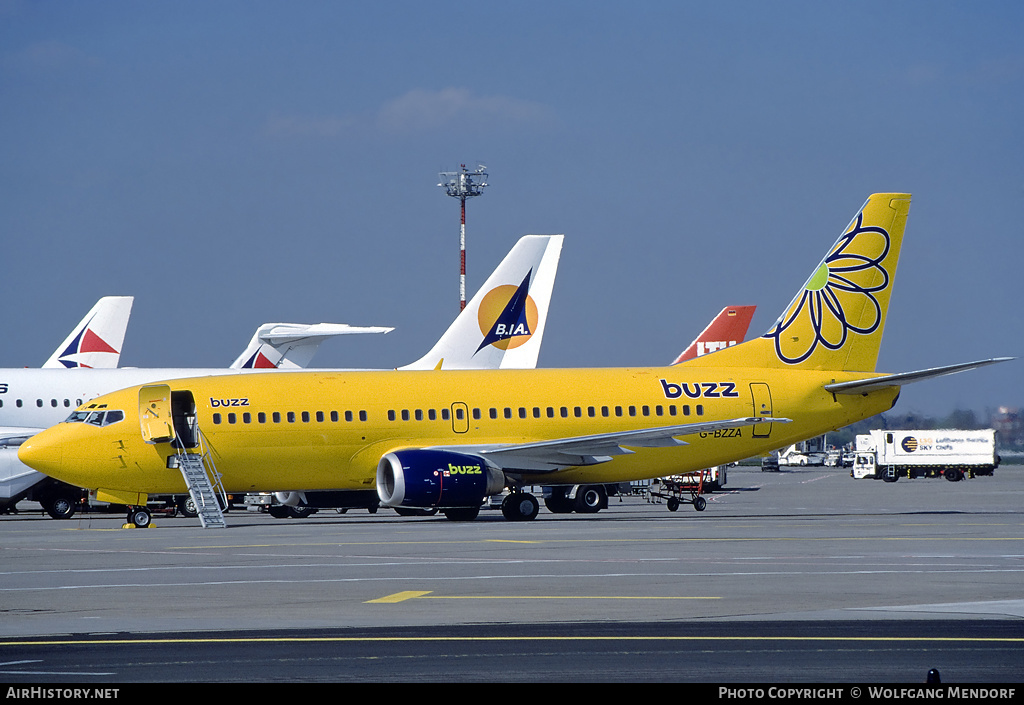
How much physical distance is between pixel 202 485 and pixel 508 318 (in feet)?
59.2

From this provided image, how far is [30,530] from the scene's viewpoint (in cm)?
3678

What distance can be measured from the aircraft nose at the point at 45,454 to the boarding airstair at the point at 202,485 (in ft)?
10.7

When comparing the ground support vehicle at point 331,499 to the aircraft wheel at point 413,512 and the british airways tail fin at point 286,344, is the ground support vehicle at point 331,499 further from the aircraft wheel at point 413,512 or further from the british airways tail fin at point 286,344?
the british airways tail fin at point 286,344

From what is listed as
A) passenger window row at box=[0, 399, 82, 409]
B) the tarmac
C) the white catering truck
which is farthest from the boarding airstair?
the white catering truck

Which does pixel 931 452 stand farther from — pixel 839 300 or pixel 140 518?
pixel 140 518

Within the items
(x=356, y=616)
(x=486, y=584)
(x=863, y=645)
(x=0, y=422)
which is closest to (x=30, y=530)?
(x=0, y=422)

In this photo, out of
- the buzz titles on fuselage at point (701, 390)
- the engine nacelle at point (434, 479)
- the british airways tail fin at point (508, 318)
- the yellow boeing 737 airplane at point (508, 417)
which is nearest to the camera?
the engine nacelle at point (434, 479)

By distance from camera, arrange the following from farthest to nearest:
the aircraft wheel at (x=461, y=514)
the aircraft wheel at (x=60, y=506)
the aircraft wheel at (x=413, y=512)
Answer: the aircraft wheel at (x=60, y=506), the aircraft wheel at (x=413, y=512), the aircraft wheel at (x=461, y=514)

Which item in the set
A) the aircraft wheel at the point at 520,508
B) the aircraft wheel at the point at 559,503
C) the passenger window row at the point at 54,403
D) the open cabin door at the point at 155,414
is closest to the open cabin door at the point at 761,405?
the aircraft wheel at the point at 520,508

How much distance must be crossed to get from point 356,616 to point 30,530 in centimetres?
2339

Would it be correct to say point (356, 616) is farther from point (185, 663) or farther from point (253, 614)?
point (185, 663)

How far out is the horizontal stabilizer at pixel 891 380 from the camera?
125ft

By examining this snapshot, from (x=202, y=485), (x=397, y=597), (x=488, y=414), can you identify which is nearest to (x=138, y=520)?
(x=202, y=485)

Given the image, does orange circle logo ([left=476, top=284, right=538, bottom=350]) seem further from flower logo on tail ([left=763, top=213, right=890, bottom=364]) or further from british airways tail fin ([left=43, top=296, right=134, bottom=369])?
british airways tail fin ([left=43, top=296, right=134, bottom=369])
